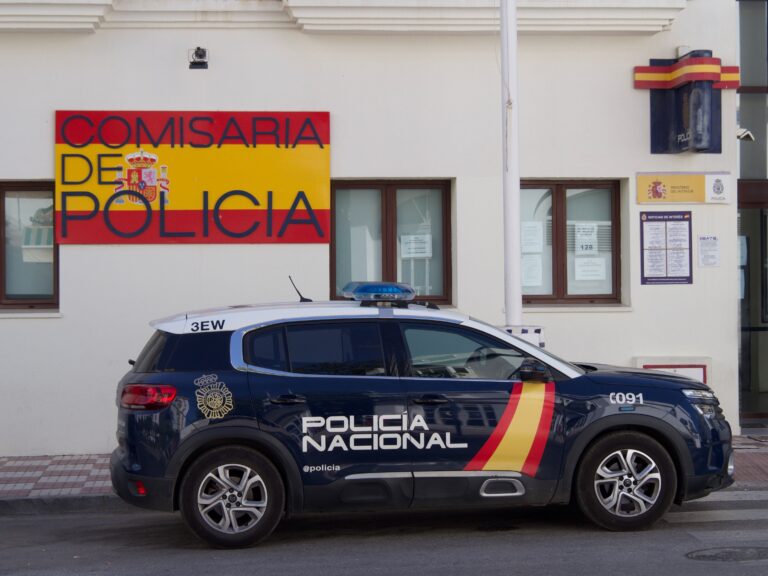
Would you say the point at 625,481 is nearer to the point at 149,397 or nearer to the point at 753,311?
the point at 149,397

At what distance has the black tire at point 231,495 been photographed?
723cm

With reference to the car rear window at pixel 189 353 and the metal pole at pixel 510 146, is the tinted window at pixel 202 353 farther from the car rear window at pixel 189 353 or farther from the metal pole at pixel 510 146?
the metal pole at pixel 510 146

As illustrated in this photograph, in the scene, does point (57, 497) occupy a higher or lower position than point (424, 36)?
lower

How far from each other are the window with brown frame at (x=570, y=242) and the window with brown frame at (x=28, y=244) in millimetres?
5332

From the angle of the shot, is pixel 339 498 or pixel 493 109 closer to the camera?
pixel 339 498

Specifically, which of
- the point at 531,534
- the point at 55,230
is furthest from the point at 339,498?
the point at 55,230

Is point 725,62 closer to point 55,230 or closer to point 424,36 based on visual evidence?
point 424,36

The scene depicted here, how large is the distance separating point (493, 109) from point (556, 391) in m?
4.96

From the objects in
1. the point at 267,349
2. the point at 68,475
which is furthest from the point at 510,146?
the point at 68,475

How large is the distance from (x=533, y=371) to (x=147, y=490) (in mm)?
2821

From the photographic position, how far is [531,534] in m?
7.69

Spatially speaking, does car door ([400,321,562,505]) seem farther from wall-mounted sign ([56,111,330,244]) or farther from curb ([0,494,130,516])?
wall-mounted sign ([56,111,330,244])

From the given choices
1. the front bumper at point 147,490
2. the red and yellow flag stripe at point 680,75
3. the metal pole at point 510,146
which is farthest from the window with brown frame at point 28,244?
the red and yellow flag stripe at point 680,75

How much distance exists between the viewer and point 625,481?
7.53 metres
